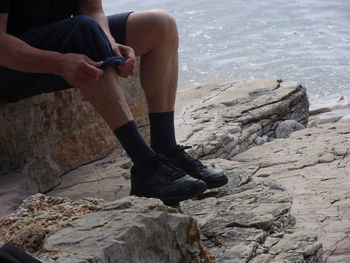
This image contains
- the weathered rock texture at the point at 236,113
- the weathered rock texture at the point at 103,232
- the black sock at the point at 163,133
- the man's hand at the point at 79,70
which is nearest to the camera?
the weathered rock texture at the point at 103,232

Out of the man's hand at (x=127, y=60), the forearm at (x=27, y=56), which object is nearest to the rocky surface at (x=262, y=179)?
the man's hand at (x=127, y=60)

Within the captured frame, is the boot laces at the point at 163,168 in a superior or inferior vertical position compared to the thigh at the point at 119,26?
inferior

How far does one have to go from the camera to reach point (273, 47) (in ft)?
23.6

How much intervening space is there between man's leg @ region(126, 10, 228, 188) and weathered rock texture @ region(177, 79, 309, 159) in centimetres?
68

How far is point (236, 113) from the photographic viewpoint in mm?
3936

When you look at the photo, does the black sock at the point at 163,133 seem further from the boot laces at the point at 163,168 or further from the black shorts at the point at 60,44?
the black shorts at the point at 60,44

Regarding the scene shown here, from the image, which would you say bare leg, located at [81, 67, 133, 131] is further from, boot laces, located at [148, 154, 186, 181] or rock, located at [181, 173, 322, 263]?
rock, located at [181, 173, 322, 263]

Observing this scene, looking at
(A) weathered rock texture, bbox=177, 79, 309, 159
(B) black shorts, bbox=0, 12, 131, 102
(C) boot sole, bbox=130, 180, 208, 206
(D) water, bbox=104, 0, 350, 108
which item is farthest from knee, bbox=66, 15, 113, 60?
(D) water, bbox=104, 0, 350, 108

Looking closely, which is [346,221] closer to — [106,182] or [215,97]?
[106,182]

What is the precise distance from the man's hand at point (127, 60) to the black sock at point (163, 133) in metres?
0.19

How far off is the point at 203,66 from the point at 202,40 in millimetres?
981

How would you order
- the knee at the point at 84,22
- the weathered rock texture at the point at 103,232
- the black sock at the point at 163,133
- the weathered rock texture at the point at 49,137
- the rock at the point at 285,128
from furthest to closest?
the rock at the point at 285,128
the weathered rock texture at the point at 49,137
the black sock at the point at 163,133
the knee at the point at 84,22
the weathered rock texture at the point at 103,232

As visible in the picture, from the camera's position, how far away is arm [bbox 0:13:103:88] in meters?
2.34

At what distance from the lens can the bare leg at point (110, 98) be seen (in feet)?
7.77
